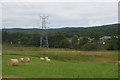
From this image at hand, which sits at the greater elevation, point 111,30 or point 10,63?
point 111,30

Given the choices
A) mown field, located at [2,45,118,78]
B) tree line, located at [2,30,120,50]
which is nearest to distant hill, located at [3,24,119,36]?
tree line, located at [2,30,120,50]

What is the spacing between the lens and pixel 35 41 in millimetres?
78625

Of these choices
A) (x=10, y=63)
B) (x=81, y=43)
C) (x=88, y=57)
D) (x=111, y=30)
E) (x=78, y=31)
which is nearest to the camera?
(x=10, y=63)

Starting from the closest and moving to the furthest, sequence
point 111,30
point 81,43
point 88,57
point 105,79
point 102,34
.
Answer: point 105,79 < point 88,57 < point 81,43 < point 111,30 < point 102,34

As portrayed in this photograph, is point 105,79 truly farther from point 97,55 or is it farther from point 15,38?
point 15,38

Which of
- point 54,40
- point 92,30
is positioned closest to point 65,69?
point 54,40

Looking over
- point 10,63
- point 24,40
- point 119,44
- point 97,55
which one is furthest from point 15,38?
point 10,63

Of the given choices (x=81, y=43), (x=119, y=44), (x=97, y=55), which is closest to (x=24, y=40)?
(x=81, y=43)

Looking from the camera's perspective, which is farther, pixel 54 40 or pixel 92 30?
pixel 92 30

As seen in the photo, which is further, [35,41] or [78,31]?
[78,31]

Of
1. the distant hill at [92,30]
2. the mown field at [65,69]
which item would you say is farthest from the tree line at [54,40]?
the mown field at [65,69]

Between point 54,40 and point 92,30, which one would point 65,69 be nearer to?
point 54,40

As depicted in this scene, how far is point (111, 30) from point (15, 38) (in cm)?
3568

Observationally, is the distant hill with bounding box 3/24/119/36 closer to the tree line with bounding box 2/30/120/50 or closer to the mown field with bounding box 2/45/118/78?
the tree line with bounding box 2/30/120/50
